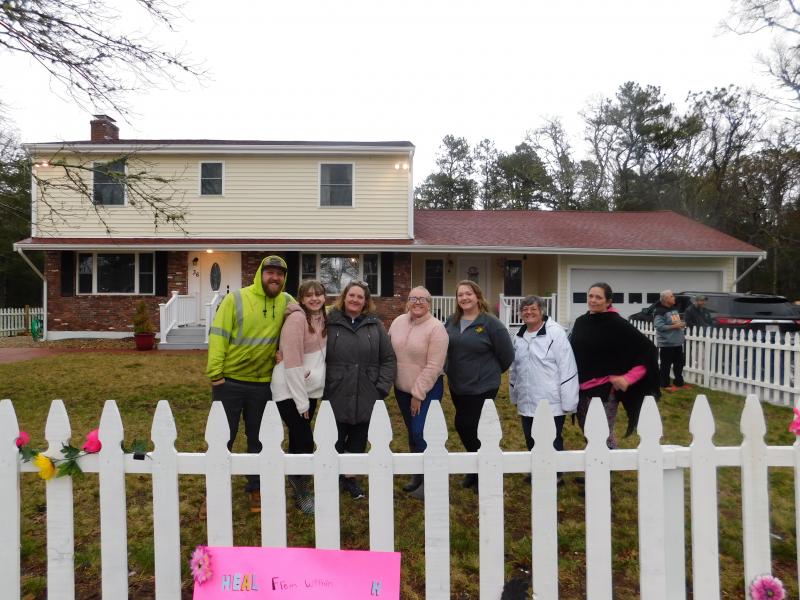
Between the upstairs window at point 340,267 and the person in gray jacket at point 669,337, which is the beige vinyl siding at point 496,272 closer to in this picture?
the upstairs window at point 340,267

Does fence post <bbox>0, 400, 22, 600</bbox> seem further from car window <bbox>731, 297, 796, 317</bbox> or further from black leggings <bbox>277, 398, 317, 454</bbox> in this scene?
car window <bbox>731, 297, 796, 317</bbox>

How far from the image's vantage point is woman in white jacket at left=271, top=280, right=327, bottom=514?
3.43 metres

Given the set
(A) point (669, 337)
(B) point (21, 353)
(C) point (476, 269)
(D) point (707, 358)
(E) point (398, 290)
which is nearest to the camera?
(A) point (669, 337)

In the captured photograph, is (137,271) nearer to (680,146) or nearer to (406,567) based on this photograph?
(406,567)

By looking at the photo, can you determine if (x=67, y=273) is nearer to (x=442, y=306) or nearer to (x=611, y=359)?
(x=442, y=306)

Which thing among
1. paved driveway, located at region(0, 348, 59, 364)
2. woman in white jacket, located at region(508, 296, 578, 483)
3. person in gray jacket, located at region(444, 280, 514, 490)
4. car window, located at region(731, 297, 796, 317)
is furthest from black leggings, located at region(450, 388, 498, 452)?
paved driveway, located at region(0, 348, 59, 364)

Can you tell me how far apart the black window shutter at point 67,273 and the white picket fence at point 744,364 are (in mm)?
15058

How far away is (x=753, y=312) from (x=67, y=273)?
16232mm

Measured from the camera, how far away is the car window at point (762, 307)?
917 cm

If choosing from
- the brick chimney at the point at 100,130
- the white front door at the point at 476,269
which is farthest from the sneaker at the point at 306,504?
the brick chimney at the point at 100,130

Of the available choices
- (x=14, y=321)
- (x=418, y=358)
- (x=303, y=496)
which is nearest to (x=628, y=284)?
(x=418, y=358)

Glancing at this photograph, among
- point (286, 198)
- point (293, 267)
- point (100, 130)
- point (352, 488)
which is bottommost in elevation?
point (352, 488)

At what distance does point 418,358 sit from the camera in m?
3.80

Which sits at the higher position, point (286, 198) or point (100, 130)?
point (100, 130)
